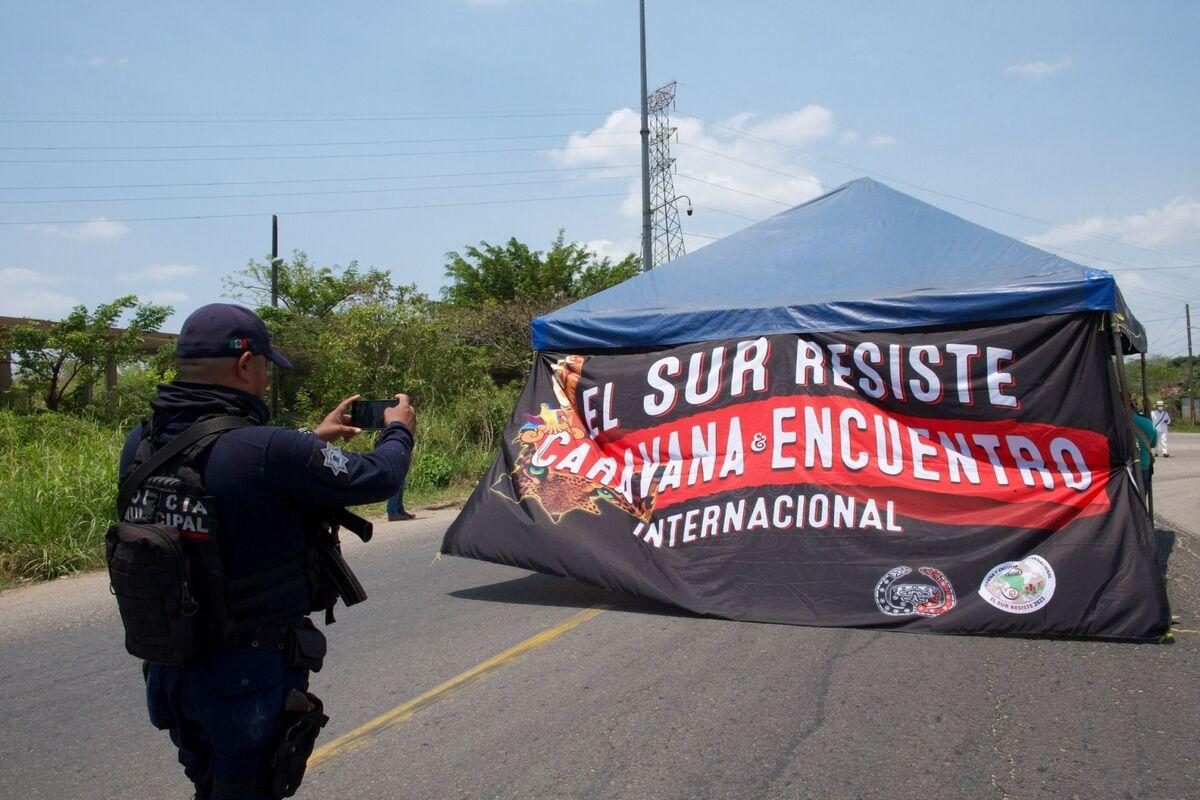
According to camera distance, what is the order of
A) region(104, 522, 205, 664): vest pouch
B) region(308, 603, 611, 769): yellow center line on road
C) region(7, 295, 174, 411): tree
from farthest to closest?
1. region(7, 295, 174, 411): tree
2. region(308, 603, 611, 769): yellow center line on road
3. region(104, 522, 205, 664): vest pouch

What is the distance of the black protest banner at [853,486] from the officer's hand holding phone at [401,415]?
11.8 feet

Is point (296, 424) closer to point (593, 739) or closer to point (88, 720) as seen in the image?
point (88, 720)

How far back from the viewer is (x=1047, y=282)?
5.78 metres

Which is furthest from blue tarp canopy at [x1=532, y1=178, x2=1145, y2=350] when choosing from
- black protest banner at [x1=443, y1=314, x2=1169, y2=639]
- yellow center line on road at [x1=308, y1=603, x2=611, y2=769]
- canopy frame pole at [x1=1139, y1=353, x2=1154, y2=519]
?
yellow center line on road at [x1=308, y1=603, x2=611, y2=769]

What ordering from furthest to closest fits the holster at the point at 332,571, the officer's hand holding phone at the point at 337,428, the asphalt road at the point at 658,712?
the asphalt road at the point at 658,712
the officer's hand holding phone at the point at 337,428
the holster at the point at 332,571

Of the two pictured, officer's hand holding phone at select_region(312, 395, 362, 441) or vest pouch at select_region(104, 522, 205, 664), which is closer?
vest pouch at select_region(104, 522, 205, 664)

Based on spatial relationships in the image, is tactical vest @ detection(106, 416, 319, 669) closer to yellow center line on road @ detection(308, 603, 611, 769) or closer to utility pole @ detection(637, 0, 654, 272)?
yellow center line on road @ detection(308, 603, 611, 769)

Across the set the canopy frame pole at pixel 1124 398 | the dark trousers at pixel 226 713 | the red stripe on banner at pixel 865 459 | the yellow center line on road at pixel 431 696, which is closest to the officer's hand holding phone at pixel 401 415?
the dark trousers at pixel 226 713

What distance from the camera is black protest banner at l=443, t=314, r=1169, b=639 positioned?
17.9 ft

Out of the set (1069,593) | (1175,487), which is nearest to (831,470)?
(1069,593)

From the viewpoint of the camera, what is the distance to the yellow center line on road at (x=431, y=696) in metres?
4.00

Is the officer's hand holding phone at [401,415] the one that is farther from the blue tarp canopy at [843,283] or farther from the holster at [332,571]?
the blue tarp canopy at [843,283]

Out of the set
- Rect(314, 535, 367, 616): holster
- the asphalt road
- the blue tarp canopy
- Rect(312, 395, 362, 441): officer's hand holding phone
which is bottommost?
the asphalt road

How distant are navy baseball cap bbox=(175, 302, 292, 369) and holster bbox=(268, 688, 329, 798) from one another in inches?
38.2
